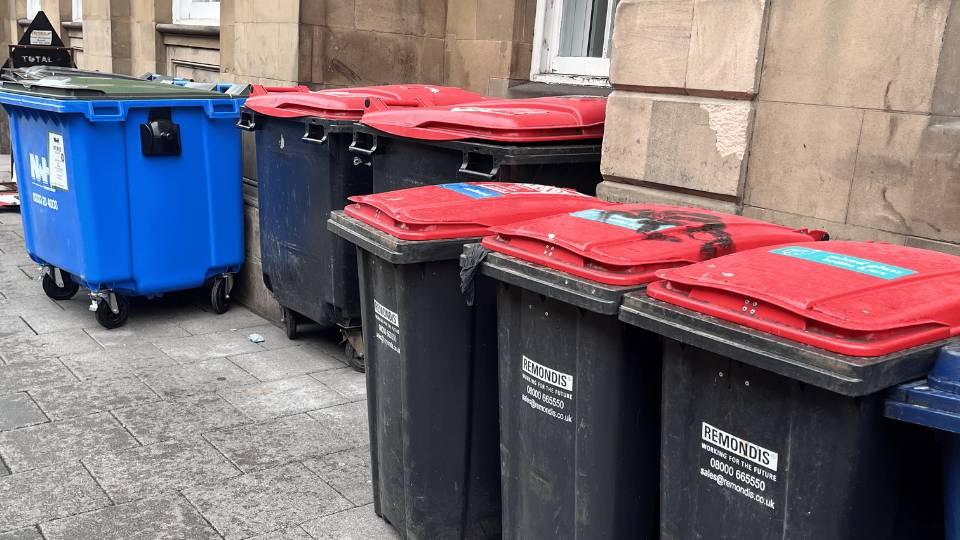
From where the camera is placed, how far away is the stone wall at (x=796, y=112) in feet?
10.5

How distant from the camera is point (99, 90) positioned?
558cm

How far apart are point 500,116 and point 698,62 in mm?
912

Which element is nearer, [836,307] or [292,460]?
[836,307]

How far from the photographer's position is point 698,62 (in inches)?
154

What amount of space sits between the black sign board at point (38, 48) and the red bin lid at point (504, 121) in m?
7.61

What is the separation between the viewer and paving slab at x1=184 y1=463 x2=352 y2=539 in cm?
355

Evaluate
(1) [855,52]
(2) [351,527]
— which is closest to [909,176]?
(1) [855,52]

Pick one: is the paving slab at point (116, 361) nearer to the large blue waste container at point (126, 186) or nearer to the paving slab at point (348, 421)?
the large blue waste container at point (126, 186)

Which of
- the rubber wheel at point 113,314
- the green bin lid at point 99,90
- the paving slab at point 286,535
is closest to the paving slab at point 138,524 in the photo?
the paving slab at point 286,535

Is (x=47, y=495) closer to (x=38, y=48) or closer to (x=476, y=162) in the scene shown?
(x=476, y=162)

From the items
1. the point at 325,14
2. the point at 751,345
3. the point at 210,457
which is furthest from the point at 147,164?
the point at 751,345

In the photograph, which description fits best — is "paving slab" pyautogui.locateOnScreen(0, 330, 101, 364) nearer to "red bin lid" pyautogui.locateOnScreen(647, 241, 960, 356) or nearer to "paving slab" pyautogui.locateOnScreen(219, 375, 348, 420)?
"paving slab" pyautogui.locateOnScreen(219, 375, 348, 420)

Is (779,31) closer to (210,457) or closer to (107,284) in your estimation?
(210,457)

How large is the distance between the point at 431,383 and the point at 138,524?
1.40 m
